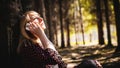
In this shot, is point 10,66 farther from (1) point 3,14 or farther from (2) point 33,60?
(2) point 33,60

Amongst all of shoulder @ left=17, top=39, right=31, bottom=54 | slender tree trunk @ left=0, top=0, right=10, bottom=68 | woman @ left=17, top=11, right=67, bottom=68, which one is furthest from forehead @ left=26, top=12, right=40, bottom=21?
slender tree trunk @ left=0, top=0, right=10, bottom=68

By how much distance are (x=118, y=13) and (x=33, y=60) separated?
19203 mm

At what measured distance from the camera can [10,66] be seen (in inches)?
209

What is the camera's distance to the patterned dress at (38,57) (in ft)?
12.8

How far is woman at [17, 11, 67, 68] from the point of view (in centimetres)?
391

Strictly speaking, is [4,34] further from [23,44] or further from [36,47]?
[36,47]

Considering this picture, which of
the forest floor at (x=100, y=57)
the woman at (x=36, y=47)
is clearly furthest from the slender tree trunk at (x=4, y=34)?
the forest floor at (x=100, y=57)

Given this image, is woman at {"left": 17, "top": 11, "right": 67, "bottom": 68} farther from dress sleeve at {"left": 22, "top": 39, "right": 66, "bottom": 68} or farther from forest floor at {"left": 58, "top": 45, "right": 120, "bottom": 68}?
forest floor at {"left": 58, "top": 45, "right": 120, "bottom": 68}

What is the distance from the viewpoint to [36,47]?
13.1ft

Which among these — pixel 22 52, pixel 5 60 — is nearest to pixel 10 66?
pixel 5 60

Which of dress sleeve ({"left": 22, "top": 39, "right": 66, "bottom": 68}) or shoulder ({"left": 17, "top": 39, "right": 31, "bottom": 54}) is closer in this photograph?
dress sleeve ({"left": 22, "top": 39, "right": 66, "bottom": 68})

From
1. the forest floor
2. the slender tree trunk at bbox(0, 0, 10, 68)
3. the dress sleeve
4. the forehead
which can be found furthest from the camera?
the forest floor

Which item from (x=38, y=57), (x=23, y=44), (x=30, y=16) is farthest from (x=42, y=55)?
(x=30, y=16)

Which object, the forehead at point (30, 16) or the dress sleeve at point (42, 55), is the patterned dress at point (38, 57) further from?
the forehead at point (30, 16)
